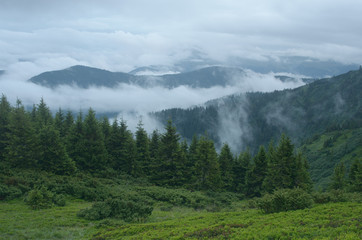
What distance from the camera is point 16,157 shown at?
35656 mm

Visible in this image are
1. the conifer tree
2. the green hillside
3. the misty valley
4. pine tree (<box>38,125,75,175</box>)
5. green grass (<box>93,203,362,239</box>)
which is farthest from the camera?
the green hillside

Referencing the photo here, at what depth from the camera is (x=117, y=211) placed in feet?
72.4

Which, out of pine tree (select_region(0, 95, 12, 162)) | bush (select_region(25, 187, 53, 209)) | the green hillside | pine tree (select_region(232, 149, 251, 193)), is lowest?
the green hillside

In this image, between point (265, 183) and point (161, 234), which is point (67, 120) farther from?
point (161, 234)

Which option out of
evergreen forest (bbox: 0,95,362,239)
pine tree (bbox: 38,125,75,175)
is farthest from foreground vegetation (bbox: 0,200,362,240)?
pine tree (bbox: 38,125,75,175)

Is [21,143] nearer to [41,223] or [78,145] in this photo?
[78,145]

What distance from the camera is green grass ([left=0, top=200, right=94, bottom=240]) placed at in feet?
55.5

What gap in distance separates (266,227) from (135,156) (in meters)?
35.7

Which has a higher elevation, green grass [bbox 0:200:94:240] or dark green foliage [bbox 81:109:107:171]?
dark green foliage [bbox 81:109:107:171]

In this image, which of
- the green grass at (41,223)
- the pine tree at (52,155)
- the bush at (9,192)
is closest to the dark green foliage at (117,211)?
the green grass at (41,223)

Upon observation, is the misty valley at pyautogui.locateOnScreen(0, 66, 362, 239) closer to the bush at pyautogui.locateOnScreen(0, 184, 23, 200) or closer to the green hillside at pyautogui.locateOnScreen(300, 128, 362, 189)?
the bush at pyautogui.locateOnScreen(0, 184, 23, 200)

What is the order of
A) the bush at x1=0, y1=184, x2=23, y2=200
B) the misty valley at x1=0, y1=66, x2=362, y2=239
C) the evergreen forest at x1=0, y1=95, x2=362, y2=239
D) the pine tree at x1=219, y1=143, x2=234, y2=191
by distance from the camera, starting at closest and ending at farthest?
the misty valley at x1=0, y1=66, x2=362, y2=239, the evergreen forest at x1=0, y1=95, x2=362, y2=239, the bush at x1=0, y1=184, x2=23, y2=200, the pine tree at x1=219, y1=143, x2=234, y2=191

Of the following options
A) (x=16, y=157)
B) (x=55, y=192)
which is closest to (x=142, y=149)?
(x=16, y=157)

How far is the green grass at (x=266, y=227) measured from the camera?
534 inches
